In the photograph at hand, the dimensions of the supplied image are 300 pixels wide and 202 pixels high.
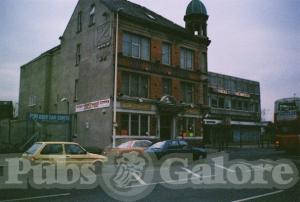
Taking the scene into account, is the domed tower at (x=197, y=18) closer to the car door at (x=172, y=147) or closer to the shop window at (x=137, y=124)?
the shop window at (x=137, y=124)

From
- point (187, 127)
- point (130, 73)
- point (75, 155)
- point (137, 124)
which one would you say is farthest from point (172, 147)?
point (187, 127)

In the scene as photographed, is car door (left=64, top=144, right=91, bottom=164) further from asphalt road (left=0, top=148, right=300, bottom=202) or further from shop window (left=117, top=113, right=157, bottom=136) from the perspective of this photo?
shop window (left=117, top=113, right=157, bottom=136)

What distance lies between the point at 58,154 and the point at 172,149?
854 cm

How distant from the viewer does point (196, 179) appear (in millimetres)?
13453

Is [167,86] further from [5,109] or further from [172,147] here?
[5,109]

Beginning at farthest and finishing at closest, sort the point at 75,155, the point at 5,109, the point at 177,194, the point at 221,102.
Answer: the point at 221,102, the point at 5,109, the point at 75,155, the point at 177,194

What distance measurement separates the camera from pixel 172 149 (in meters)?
21.9

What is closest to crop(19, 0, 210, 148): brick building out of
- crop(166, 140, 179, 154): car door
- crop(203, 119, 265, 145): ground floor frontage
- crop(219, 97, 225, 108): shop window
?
crop(166, 140, 179, 154): car door

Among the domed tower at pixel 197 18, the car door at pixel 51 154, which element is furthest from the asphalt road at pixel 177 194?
the domed tower at pixel 197 18

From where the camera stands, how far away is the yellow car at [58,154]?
49.0ft

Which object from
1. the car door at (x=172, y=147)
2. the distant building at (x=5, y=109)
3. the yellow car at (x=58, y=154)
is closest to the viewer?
the yellow car at (x=58, y=154)

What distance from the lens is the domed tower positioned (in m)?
38.2

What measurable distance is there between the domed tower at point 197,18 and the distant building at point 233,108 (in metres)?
12.0

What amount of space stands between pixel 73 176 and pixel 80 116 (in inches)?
769
